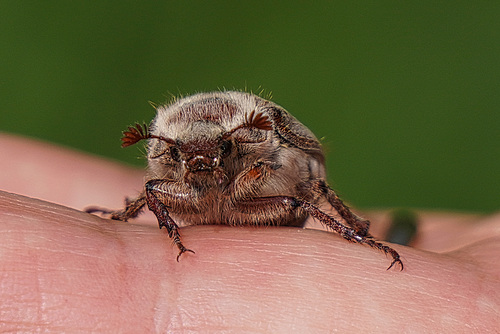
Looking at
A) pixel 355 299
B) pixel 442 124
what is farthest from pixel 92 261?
pixel 442 124

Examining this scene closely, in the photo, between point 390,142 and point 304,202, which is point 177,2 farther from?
point 304,202

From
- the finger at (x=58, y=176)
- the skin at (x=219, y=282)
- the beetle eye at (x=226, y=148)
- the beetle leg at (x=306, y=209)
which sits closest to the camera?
the skin at (x=219, y=282)

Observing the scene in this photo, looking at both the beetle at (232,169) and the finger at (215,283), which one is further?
the beetle at (232,169)

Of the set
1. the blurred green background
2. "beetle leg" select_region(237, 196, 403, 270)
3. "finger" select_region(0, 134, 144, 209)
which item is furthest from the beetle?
the blurred green background

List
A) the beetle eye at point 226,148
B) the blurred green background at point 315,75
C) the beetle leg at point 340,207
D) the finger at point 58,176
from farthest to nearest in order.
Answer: the blurred green background at point 315,75
the finger at point 58,176
the beetle leg at point 340,207
the beetle eye at point 226,148

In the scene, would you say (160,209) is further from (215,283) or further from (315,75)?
(315,75)

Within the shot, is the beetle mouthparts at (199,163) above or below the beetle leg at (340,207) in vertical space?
above

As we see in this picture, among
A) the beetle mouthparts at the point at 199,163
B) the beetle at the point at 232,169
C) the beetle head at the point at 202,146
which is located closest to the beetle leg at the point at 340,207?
the beetle at the point at 232,169

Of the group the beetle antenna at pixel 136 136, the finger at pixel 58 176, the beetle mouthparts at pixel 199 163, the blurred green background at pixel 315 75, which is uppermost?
the blurred green background at pixel 315 75

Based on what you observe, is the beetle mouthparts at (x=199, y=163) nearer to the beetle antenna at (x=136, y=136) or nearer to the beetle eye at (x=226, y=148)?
the beetle eye at (x=226, y=148)
